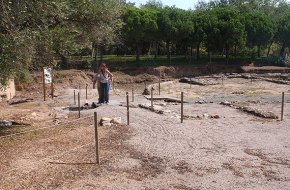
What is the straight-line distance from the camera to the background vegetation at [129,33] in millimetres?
11641

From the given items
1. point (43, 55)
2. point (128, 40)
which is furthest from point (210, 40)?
point (43, 55)

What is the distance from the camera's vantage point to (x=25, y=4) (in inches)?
436

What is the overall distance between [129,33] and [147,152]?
3757cm

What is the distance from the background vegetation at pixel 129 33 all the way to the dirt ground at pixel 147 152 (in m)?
2.51

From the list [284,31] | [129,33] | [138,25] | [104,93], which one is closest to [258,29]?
[284,31]

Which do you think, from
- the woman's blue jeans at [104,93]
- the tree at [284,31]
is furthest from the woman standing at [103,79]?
the tree at [284,31]

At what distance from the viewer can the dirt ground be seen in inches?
374

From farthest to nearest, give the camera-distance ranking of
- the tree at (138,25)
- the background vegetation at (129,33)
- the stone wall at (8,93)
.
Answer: the tree at (138,25) < the stone wall at (8,93) < the background vegetation at (129,33)

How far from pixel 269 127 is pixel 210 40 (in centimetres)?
3754

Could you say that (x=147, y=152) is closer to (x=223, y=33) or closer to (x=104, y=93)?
(x=104, y=93)

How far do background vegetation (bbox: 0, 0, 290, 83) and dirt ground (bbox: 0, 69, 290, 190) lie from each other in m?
2.51

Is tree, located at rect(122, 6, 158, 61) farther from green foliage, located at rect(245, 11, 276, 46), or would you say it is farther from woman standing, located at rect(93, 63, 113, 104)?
woman standing, located at rect(93, 63, 113, 104)

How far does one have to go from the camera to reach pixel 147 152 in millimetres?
12094

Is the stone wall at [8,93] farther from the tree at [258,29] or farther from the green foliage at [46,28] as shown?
the tree at [258,29]
